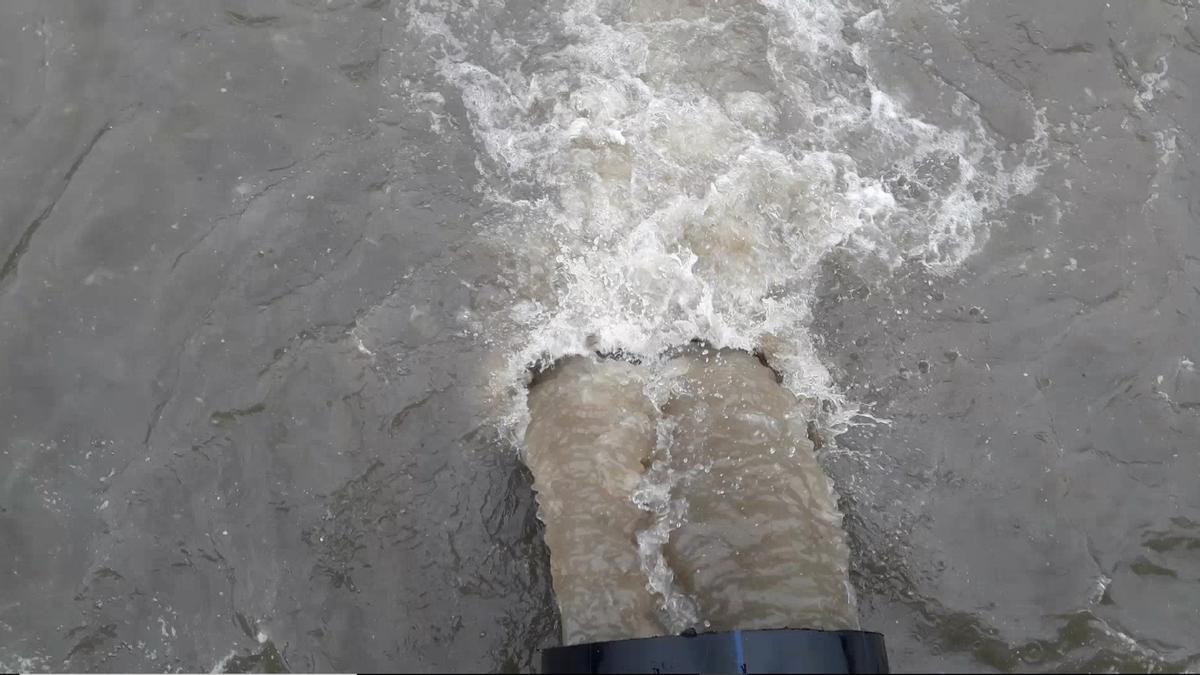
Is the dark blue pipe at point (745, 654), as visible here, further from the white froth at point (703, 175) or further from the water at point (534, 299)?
the white froth at point (703, 175)

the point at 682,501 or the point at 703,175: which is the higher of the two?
the point at 703,175

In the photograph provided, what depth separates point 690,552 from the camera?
3.90 metres

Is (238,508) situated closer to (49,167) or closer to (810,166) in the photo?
(49,167)

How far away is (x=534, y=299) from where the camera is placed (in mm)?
4648

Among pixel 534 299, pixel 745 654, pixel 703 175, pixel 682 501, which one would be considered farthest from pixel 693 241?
pixel 745 654

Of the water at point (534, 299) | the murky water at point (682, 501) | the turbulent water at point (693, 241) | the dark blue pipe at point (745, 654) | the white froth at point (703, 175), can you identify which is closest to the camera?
the dark blue pipe at point (745, 654)

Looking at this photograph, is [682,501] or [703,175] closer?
[682,501]

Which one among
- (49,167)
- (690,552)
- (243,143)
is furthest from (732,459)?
(49,167)

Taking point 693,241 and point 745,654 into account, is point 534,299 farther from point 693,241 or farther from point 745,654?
point 745,654

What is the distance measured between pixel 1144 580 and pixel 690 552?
7.75ft

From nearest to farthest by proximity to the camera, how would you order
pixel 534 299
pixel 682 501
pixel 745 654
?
pixel 745 654
pixel 682 501
pixel 534 299

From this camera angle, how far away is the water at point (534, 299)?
13.6ft

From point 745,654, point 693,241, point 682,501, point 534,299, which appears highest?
point 693,241

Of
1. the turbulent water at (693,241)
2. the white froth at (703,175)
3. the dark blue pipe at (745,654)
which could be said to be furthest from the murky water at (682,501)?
the dark blue pipe at (745,654)
